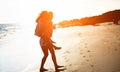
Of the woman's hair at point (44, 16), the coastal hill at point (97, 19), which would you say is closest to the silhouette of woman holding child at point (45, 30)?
the woman's hair at point (44, 16)

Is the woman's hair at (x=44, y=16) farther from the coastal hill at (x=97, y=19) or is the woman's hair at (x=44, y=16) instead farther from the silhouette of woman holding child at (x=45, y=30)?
the coastal hill at (x=97, y=19)

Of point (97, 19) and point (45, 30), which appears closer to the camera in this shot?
point (45, 30)

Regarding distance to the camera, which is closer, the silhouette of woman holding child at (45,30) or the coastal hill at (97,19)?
the silhouette of woman holding child at (45,30)

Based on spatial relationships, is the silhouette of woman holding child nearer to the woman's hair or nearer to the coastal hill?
the woman's hair

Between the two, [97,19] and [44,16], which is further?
[97,19]

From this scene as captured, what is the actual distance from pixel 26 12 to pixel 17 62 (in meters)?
1.03

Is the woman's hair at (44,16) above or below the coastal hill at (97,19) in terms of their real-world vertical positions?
above

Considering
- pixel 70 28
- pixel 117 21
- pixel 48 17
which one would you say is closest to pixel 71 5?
pixel 48 17

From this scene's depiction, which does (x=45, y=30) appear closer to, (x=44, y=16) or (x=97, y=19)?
(x=44, y=16)

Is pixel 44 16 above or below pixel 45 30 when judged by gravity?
above

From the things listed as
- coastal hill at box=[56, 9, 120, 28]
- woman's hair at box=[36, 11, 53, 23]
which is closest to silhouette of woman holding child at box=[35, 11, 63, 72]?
woman's hair at box=[36, 11, 53, 23]

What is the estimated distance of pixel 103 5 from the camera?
621 cm

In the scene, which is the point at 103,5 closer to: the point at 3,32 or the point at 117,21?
the point at 117,21

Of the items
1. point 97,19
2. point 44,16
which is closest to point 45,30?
point 44,16
